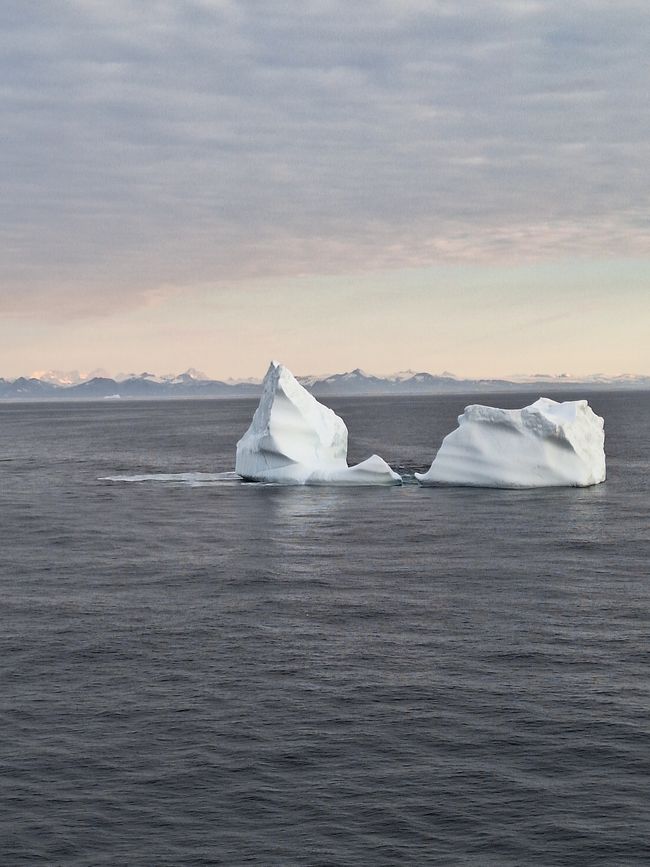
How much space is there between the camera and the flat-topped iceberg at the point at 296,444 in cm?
6712

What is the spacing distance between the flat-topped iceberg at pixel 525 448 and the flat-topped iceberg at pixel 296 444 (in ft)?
17.3

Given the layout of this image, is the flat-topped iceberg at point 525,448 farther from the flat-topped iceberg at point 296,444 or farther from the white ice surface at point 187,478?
the white ice surface at point 187,478

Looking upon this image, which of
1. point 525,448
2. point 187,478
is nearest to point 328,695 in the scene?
point 525,448

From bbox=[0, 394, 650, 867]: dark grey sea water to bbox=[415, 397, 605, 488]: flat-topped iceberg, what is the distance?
37.1 feet

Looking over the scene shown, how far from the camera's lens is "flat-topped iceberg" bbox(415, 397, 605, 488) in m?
60.6

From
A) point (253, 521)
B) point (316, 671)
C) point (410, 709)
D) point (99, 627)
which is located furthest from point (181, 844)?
point (253, 521)

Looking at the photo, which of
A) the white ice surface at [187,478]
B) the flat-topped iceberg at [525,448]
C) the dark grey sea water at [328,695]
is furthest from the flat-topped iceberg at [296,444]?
the dark grey sea water at [328,695]

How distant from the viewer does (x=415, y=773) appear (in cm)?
2044

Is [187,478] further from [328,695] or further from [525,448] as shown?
[328,695]

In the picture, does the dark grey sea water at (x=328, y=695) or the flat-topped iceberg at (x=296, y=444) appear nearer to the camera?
the dark grey sea water at (x=328, y=695)

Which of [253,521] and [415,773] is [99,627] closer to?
[415,773]

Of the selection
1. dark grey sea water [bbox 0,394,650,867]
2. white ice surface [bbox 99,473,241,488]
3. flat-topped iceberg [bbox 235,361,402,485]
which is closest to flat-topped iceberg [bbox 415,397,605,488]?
flat-topped iceberg [bbox 235,361,402,485]

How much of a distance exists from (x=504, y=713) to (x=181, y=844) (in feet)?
28.8

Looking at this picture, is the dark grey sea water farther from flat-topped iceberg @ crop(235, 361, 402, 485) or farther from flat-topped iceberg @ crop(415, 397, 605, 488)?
flat-topped iceberg @ crop(235, 361, 402, 485)
